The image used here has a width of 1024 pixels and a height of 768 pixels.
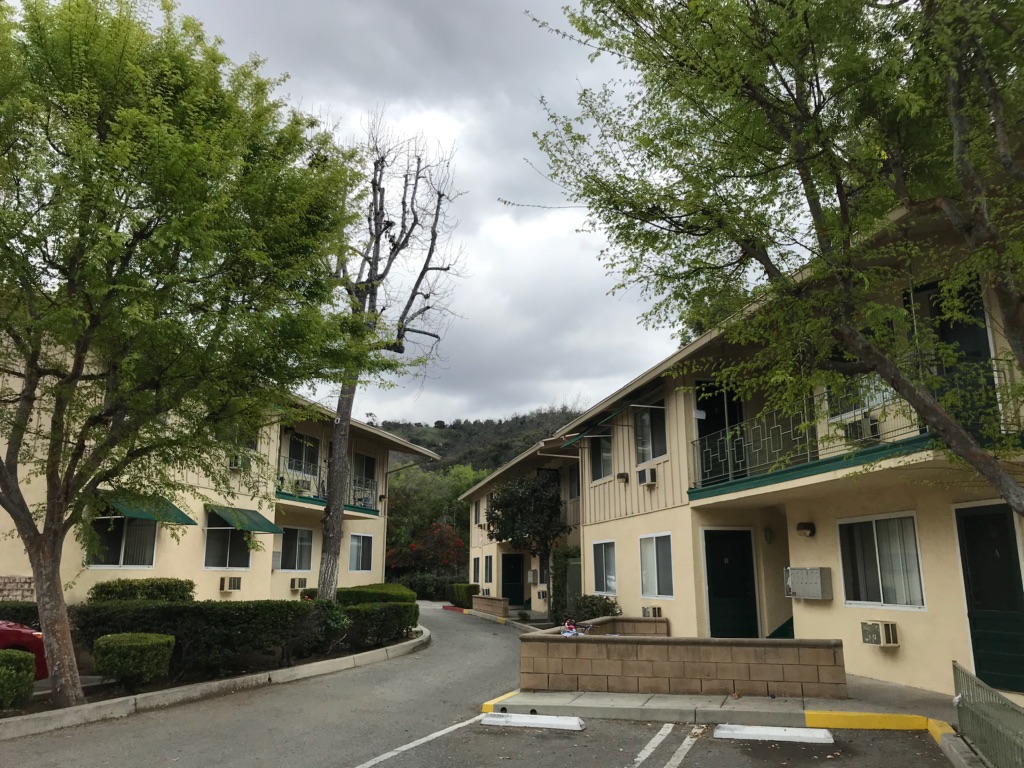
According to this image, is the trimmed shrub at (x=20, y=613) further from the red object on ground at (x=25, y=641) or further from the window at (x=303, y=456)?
the window at (x=303, y=456)

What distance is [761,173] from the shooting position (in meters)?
7.31

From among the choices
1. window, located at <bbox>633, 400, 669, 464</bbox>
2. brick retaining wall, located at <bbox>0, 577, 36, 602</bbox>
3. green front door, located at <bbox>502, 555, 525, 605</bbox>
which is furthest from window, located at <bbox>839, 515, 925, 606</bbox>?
green front door, located at <bbox>502, 555, 525, 605</bbox>

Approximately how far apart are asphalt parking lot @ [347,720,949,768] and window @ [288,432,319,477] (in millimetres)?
14573

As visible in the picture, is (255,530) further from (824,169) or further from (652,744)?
(824,169)

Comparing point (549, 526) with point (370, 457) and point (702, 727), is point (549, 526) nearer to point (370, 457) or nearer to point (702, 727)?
point (370, 457)

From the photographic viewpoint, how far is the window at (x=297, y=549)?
2186 centimetres

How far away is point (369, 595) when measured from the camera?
67.3 feet

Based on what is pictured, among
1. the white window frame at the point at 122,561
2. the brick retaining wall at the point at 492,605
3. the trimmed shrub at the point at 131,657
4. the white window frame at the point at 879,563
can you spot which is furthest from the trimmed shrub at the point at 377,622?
the brick retaining wall at the point at 492,605

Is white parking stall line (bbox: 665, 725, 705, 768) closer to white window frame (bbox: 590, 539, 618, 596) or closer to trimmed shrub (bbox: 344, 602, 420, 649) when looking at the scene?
trimmed shrub (bbox: 344, 602, 420, 649)

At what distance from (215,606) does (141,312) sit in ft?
18.1

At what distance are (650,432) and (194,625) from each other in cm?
1020

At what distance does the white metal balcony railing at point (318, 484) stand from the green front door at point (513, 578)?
7.91 m

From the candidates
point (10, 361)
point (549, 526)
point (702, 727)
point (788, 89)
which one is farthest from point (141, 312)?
point (549, 526)

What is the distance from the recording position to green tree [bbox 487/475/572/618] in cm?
2344
